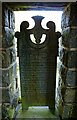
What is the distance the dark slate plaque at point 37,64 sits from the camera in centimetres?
123

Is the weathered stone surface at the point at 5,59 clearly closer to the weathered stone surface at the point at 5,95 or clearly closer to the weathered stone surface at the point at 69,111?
the weathered stone surface at the point at 5,95

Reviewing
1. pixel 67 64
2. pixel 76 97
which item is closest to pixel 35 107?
pixel 76 97

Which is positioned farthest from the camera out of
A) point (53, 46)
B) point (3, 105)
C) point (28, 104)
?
point (28, 104)

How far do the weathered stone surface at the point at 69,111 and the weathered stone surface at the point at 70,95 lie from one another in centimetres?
6

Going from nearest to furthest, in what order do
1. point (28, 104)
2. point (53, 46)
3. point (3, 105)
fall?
point (3, 105), point (53, 46), point (28, 104)

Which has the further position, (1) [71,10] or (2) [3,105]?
(2) [3,105]

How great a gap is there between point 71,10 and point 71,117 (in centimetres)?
112

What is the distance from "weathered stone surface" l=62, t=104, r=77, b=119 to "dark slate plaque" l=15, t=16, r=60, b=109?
0.77 feet

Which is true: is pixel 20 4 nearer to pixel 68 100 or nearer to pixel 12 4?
pixel 12 4

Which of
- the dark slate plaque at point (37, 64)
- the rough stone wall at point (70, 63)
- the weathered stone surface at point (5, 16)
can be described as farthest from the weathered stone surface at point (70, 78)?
the weathered stone surface at point (5, 16)

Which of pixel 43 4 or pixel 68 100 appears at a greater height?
pixel 43 4

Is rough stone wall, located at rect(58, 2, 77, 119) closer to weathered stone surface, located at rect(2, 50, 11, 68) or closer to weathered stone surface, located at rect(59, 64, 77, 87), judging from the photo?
weathered stone surface, located at rect(59, 64, 77, 87)

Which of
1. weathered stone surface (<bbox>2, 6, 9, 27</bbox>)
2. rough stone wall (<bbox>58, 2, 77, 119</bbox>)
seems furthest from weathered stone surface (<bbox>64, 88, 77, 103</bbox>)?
weathered stone surface (<bbox>2, 6, 9, 27</bbox>)

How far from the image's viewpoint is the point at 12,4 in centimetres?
106
